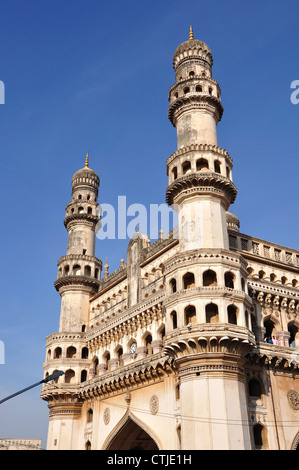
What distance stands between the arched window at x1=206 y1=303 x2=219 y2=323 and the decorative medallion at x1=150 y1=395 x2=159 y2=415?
7134mm

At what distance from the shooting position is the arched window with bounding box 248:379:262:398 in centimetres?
2723

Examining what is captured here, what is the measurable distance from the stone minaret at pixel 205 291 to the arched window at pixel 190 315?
0.03 m

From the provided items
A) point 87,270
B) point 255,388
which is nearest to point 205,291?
point 255,388

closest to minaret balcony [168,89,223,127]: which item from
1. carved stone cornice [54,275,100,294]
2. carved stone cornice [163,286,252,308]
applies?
carved stone cornice [163,286,252,308]

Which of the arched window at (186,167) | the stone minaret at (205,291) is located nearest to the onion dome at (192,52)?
the stone minaret at (205,291)

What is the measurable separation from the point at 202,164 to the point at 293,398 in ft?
48.0

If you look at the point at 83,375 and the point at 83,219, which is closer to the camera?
the point at 83,375

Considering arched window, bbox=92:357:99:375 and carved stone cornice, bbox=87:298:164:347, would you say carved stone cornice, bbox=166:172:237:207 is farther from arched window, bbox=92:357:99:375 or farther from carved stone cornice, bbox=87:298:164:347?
arched window, bbox=92:357:99:375

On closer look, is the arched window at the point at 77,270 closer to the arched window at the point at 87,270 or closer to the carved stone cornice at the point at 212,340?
the arched window at the point at 87,270

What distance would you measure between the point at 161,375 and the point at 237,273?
8.19 m

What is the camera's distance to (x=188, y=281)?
27750mm

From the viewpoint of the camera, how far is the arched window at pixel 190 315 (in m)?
26.4

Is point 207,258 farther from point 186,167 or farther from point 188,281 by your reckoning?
point 186,167

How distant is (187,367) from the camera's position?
25391 millimetres
